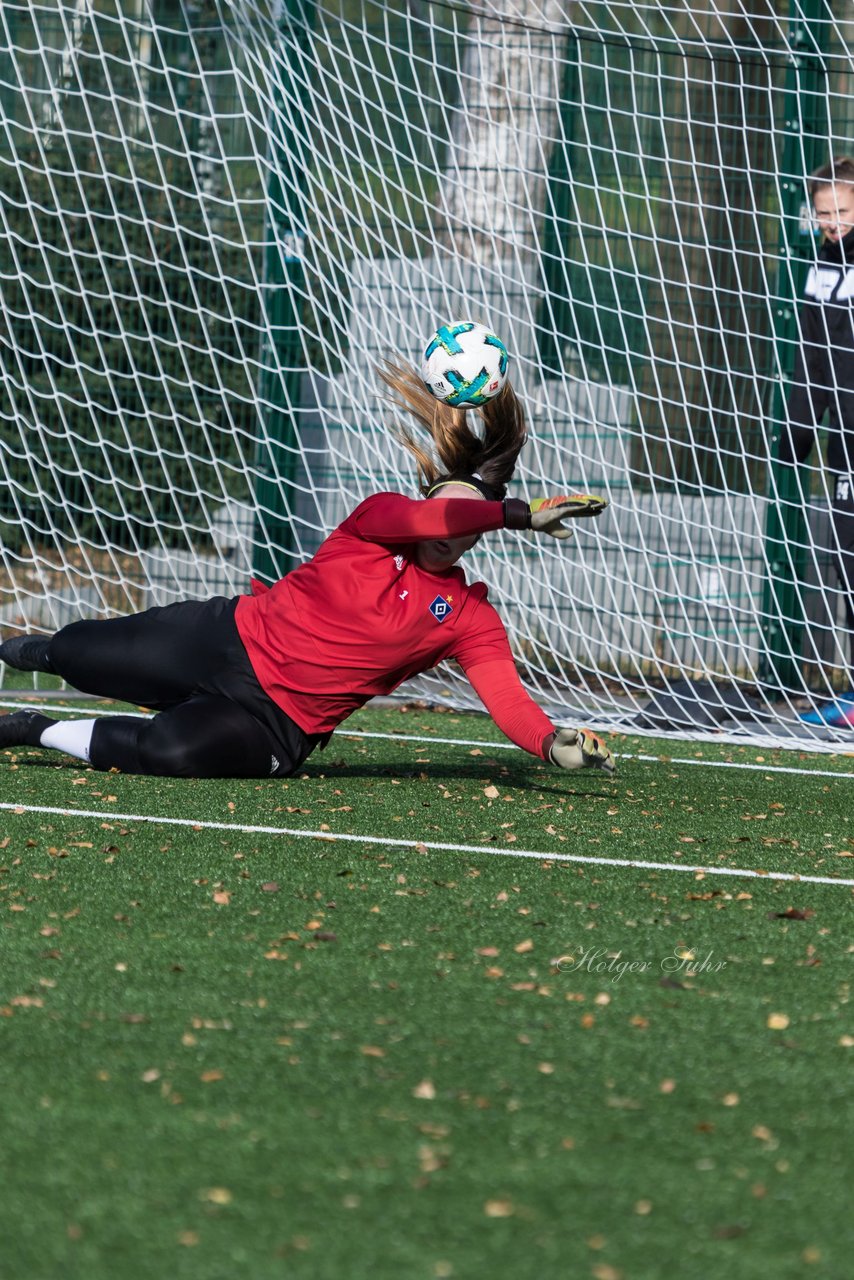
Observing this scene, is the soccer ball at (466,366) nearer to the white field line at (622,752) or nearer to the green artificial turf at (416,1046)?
the green artificial turf at (416,1046)

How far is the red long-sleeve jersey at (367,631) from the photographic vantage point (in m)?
5.42

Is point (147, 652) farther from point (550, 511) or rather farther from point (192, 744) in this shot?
point (550, 511)

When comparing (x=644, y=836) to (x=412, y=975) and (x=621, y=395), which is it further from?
(x=621, y=395)

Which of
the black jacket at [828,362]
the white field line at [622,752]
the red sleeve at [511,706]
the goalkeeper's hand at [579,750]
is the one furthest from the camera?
the black jacket at [828,362]

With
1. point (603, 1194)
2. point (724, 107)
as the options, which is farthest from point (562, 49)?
point (603, 1194)

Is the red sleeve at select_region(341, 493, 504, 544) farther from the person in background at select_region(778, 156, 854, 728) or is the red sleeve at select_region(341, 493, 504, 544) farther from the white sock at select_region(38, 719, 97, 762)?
the person in background at select_region(778, 156, 854, 728)

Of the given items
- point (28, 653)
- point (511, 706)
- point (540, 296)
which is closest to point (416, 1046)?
point (511, 706)

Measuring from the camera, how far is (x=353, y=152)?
8195mm

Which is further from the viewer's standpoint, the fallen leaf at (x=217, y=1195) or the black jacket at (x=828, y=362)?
the black jacket at (x=828, y=362)

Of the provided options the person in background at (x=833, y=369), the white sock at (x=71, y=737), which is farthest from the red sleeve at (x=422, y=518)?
the person in background at (x=833, y=369)

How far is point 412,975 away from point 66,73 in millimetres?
7014

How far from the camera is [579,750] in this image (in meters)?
4.95

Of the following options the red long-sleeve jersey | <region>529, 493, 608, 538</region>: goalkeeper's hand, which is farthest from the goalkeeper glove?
the red long-sleeve jersey

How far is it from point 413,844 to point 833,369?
4.10 meters
